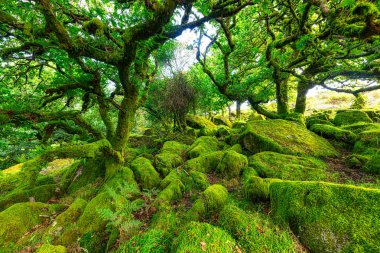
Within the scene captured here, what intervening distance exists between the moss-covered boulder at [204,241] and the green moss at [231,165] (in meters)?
3.48

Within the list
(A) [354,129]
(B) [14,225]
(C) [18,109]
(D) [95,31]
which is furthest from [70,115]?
(A) [354,129]

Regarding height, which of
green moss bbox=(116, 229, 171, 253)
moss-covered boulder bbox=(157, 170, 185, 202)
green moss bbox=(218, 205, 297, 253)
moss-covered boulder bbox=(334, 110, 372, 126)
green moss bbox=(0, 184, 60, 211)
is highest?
moss-covered boulder bbox=(334, 110, 372, 126)

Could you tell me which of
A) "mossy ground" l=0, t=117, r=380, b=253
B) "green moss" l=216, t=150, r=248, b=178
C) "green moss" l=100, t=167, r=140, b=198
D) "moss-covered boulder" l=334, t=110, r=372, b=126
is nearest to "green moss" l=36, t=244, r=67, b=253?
"mossy ground" l=0, t=117, r=380, b=253

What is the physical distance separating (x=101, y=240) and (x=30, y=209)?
8.82 feet

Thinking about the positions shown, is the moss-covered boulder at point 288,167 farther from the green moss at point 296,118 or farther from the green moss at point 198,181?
the green moss at point 296,118

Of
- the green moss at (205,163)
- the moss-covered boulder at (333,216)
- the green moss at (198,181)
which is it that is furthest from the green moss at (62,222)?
the moss-covered boulder at (333,216)

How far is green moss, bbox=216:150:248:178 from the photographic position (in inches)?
240

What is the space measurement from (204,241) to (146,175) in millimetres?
4100

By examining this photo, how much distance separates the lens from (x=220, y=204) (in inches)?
171

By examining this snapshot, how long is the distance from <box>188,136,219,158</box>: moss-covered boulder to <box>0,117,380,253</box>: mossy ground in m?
0.09

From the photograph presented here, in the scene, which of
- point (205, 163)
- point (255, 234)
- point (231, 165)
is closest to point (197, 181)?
point (205, 163)

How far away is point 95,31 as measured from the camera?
440 cm

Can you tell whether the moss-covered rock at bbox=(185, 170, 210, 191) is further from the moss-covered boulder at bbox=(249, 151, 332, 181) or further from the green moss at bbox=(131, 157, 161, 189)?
the moss-covered boulder at bbox=(249, 151, 332, 181)

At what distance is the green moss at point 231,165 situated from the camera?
610 cm
